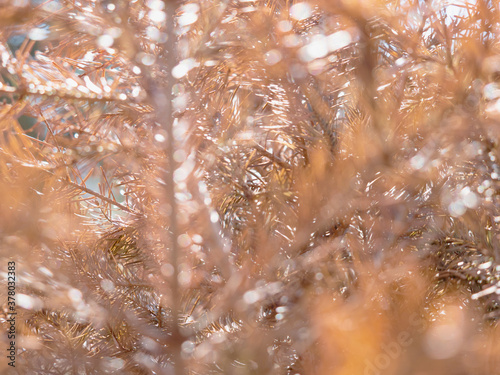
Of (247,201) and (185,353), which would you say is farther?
(247,201)

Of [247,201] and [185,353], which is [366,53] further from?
[185,353]

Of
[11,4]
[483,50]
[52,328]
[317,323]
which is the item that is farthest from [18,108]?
[483,50]

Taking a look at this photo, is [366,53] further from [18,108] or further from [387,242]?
[18,108]

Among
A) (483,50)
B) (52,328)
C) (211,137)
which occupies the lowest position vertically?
(52,328)

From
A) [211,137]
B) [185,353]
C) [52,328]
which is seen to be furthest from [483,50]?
[52,328]

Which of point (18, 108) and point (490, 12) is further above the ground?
point (490, 12)

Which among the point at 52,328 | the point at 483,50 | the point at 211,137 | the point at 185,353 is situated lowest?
the point at 52,328
